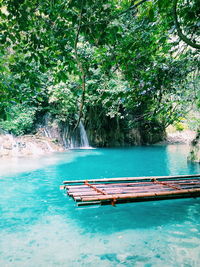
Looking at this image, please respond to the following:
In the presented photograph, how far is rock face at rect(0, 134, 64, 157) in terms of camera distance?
14023 millimetres

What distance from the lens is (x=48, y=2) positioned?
273cm


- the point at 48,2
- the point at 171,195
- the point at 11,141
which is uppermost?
the point at 48,2

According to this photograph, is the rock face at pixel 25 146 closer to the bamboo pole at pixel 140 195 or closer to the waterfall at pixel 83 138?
the waterfall at pixel 83 138

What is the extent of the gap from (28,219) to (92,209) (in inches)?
55.2

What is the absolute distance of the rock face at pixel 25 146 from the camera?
1402cm

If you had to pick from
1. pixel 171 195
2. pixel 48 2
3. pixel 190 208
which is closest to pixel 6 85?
pixel 48 2

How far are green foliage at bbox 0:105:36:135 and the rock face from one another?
0.73m

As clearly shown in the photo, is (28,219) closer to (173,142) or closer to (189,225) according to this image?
(189,225)

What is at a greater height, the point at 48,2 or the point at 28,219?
the point at 48,2

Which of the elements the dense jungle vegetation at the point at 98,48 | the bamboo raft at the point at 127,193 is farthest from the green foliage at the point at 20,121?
the dense jungle vegetation at the point at 98,48

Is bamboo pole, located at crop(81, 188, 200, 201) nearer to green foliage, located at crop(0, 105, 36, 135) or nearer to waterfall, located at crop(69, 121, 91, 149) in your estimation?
green foliage, located at crop(0, 105, 36, 135)

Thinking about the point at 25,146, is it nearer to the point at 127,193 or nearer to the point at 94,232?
the point at 127,193

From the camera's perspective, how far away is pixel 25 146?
1487 centimetres

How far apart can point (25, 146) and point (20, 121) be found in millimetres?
2265
